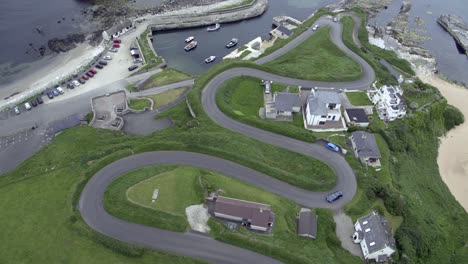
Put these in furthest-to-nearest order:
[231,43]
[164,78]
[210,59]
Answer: [231,43] < [210,59] < [164,78]

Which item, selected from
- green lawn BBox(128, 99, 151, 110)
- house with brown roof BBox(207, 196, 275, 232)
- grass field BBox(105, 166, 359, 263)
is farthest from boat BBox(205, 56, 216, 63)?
house with brown roof BBox(207, 196, 275, 232)

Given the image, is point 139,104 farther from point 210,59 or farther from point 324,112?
point 324,112

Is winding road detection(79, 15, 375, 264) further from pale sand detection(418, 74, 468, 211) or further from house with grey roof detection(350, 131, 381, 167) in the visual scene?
pale sand detection(418, 74, 468, 211)

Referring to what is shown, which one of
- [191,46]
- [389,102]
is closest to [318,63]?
[389,102]

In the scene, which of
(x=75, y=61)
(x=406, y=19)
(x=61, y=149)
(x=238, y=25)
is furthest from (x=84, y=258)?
(x=406, y=19)

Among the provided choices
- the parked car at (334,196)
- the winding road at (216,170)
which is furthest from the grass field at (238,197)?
the parked car at (334,196)

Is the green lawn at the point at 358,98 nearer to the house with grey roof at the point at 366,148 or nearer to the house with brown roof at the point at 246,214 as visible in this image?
the house with grey roof at the point at 366,148
